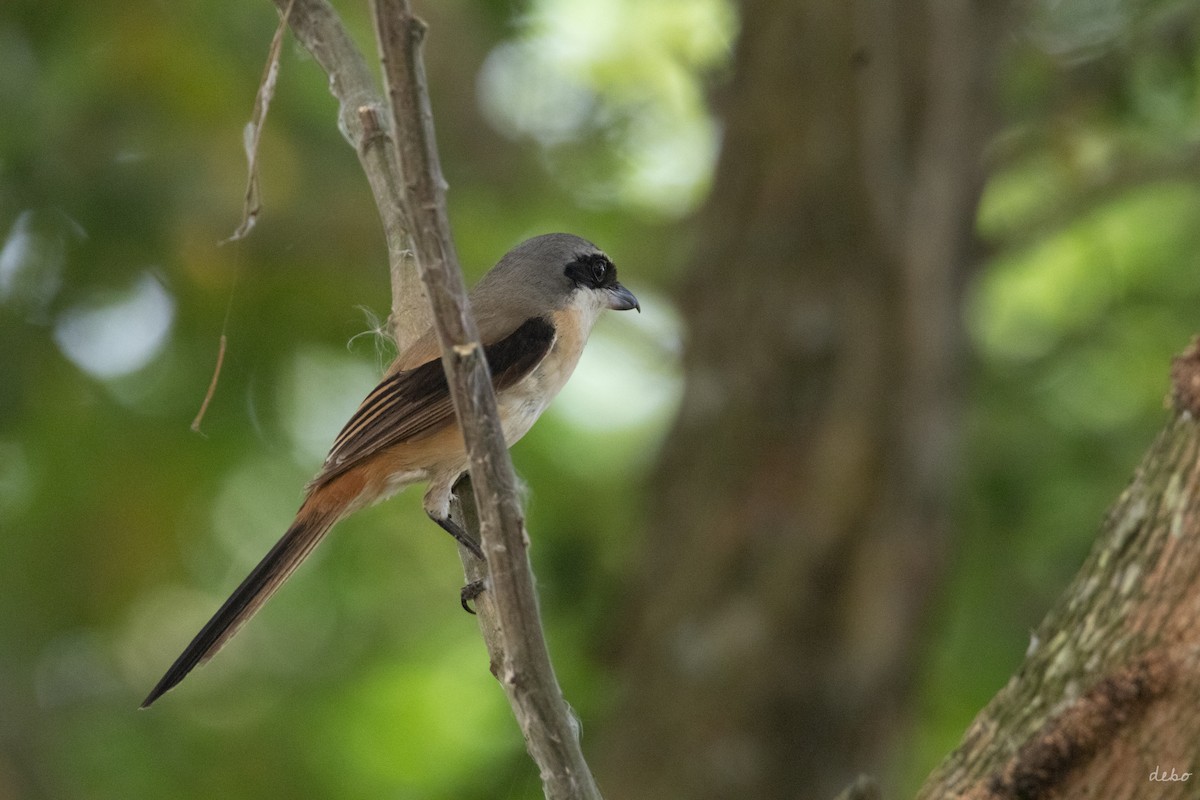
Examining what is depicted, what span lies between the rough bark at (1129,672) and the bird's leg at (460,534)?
139 centimetres

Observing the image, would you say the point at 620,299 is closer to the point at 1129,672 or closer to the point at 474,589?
the point at 474,589

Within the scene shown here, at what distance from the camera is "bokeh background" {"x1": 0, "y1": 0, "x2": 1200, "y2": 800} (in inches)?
208

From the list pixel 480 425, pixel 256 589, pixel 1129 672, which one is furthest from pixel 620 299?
pixel 1129 672

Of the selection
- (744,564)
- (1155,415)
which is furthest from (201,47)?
(1155,415)

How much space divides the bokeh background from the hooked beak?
1036mm

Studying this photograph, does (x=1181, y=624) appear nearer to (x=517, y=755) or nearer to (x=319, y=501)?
(x=319, y=501)

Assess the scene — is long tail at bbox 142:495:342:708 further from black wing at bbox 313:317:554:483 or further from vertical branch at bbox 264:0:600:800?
vertical branch at bbox 264:0:600:800

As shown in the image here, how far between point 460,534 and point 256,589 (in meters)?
0.56

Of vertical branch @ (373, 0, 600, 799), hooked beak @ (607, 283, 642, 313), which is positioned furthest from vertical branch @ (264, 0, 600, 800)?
hooked beak @ (607, 283, 642, 313)

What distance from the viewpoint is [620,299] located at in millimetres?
4535

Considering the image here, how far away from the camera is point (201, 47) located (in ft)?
18.7

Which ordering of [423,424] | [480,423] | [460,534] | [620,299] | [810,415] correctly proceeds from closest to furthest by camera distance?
[480,423] < [460,534] < [423,424] < [620,299] < [810,415]

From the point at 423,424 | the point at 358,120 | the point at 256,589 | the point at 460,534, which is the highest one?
the point at 358,120

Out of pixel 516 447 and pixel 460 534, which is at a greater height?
pixel 516 447
